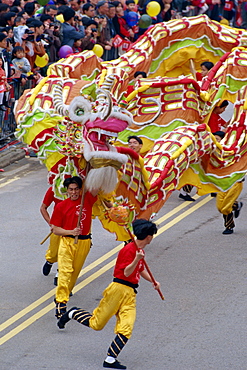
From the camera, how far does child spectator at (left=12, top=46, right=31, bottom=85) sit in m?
15.2

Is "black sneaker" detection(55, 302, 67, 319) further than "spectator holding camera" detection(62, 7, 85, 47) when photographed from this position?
No

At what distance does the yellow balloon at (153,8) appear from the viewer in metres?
20.9

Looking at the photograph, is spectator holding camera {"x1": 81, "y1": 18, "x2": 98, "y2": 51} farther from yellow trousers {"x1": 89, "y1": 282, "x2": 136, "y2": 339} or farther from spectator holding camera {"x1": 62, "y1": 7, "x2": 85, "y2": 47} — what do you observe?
yellow trousers {"x1": 89, "y1": 282, "x2": 136, "y2": 339}

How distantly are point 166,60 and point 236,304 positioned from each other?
448cm

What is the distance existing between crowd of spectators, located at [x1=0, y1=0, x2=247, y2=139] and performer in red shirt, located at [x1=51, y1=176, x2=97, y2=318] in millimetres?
6243

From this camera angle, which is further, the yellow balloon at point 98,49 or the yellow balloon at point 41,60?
the yellow balloon at point 98,49

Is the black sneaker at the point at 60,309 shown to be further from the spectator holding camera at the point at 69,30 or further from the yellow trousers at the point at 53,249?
the spectator holding camera at the point at 69,30


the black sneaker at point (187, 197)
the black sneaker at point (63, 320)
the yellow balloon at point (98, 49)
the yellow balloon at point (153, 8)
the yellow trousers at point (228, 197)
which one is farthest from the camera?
the yellow balloon at point (153, 8)

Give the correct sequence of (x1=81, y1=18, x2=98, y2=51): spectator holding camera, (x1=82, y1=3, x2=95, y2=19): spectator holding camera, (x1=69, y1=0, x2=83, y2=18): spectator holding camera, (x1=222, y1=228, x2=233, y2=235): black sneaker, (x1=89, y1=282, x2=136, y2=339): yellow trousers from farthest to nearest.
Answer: (x1=82, y1=3, x2=95, y2=19): spectator holding camera
(x1=69, y1=0, x2=83, y2=18): spectator holding camera
(x1=81, y1=18, x2=98, y2=51): spectator holding camera
(x1=222, y1=228, x2=233, y2=235): black sneaker
(x1=89, y1=282, x2=136, y2=339): yellow trousers

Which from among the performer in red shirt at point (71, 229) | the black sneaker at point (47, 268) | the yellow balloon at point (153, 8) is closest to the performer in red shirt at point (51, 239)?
Result: the black sneaker at point (47, 268)

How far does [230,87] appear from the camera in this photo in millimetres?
11531

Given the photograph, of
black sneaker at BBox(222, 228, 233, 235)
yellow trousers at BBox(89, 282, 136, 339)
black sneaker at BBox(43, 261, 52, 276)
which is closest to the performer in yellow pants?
black sneaker at BBox(222, 228, 233, 235)

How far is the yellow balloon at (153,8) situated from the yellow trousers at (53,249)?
12.4 m

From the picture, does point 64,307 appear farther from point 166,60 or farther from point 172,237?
point 166,60
